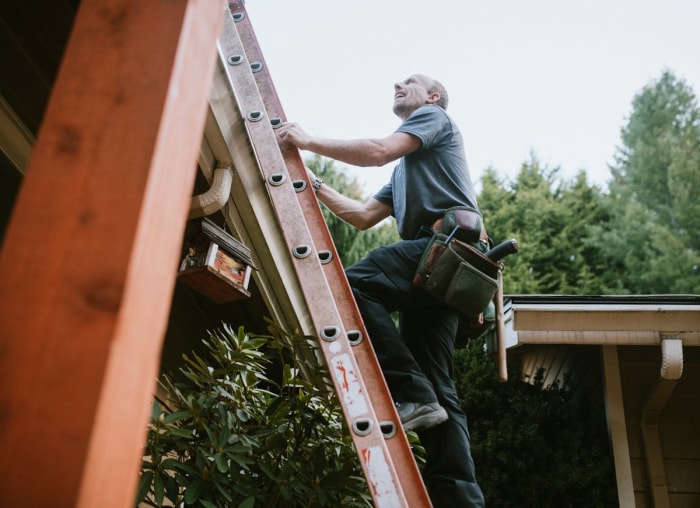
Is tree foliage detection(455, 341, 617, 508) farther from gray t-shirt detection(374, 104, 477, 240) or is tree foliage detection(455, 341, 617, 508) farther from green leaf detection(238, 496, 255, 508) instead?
green leaf detection(238, 496, 255, 508)

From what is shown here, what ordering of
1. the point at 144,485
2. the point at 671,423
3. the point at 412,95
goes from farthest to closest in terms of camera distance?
1. the point at 671,423
2. the point at 412,95
3. the point at 144,485

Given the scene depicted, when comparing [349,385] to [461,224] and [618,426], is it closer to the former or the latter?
[461,224]

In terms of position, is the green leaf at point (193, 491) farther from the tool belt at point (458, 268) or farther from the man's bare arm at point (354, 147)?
the man's bare arm at point (354, 147)

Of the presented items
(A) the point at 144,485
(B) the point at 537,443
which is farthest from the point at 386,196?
(B) the point at 537,443

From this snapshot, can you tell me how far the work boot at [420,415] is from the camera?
2.22 m

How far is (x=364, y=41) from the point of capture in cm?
2745

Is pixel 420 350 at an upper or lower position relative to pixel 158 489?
upper

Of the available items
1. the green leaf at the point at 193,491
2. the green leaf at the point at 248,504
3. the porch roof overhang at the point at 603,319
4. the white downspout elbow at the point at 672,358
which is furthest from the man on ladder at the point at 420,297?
the white downspout elbow at the point at 672,358

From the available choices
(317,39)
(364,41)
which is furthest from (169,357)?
(364,41)

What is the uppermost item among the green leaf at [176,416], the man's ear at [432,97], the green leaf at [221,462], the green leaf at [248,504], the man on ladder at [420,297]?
the man's ear at [432,97]

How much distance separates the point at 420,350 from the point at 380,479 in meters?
0.83

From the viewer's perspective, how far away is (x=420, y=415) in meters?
2.24

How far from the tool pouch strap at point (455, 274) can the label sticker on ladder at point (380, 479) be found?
0.76 m

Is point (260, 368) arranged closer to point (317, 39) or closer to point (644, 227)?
point (644, 227)
